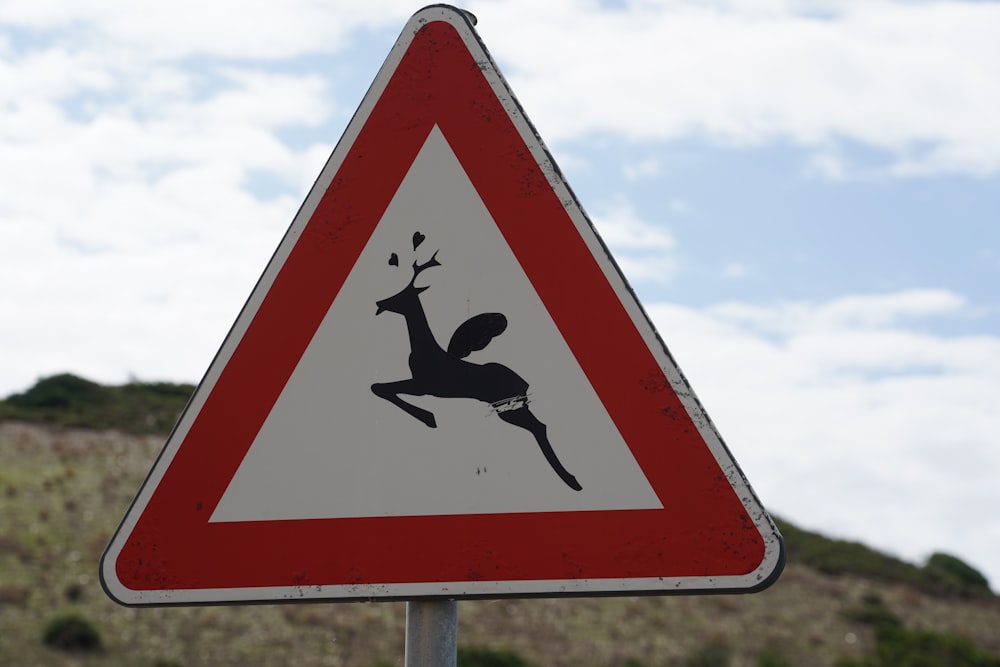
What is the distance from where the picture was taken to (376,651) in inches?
623

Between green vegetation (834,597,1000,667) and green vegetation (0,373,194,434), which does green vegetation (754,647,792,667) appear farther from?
green vegetation (0,373,194,434)

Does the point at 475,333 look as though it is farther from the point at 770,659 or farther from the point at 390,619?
the point at 390,619

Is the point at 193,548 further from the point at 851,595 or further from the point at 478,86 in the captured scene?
the point at 851,595

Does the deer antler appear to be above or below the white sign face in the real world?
above

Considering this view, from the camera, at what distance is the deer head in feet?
5.82

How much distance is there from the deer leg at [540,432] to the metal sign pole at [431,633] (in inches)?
10.1

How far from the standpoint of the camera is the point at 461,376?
172cm

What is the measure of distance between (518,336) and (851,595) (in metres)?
22.3

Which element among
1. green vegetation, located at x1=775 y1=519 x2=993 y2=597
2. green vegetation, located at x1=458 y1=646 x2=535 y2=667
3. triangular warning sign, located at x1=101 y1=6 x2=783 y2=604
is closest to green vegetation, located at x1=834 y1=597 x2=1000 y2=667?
green vegetation, located at x1=775 y1=519 x2=993 y2=597

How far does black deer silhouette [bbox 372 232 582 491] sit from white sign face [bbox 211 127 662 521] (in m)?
0.01

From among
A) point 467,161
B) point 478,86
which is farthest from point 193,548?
point 478,86

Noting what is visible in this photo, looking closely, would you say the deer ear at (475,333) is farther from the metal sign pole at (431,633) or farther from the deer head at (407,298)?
the metal sign pole at (431,633)

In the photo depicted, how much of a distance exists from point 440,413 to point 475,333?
14 centimetres

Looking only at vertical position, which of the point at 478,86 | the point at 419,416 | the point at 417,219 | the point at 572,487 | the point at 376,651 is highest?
the point at 376,651
